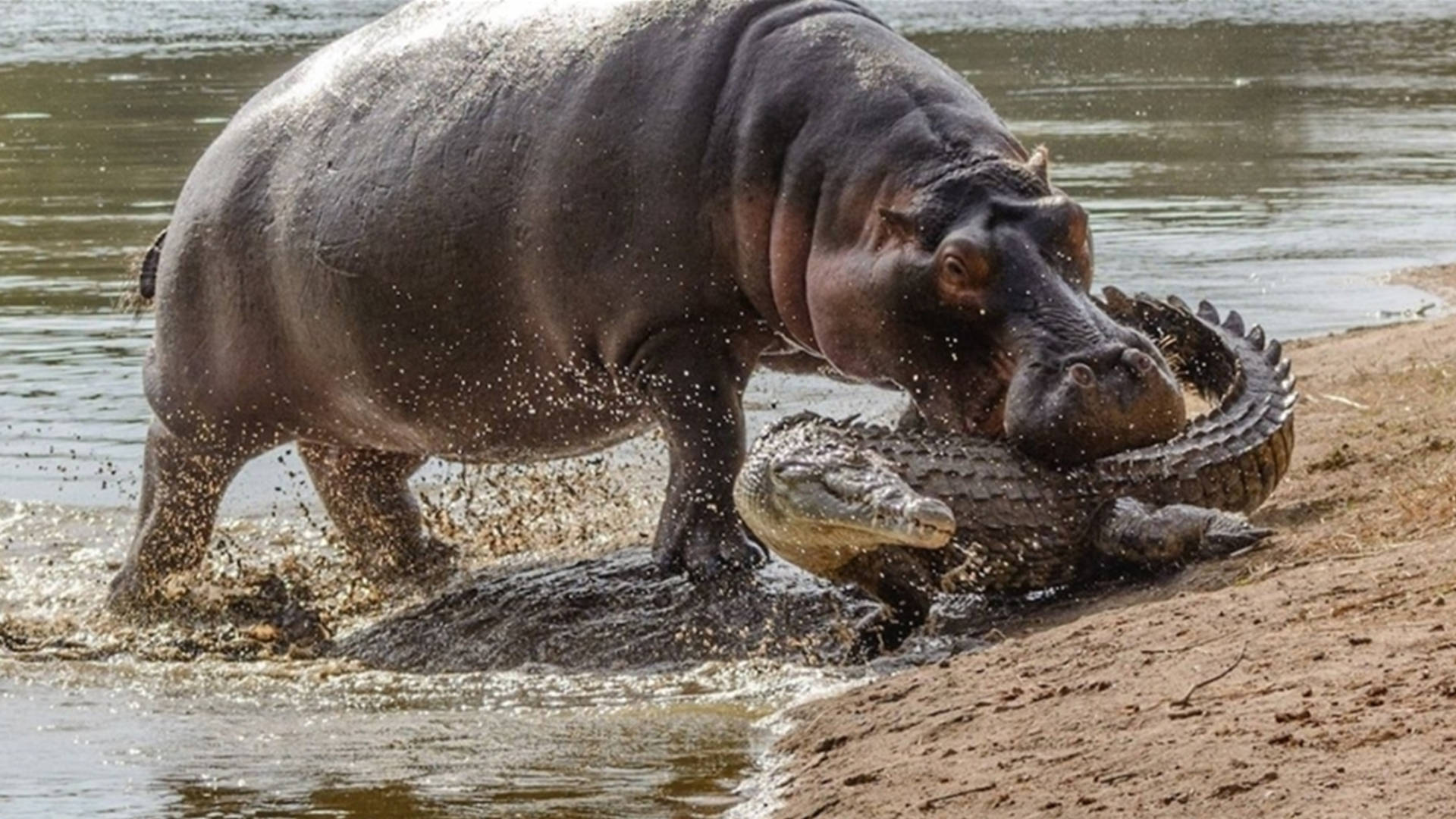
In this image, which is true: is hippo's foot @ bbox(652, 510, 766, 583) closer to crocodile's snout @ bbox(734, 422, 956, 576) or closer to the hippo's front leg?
the hippo's front leg

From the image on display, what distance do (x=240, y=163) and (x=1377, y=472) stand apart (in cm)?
332

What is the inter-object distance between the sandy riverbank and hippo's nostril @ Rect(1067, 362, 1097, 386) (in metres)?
0.50

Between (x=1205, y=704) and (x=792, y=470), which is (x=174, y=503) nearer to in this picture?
(x=792, y=470)

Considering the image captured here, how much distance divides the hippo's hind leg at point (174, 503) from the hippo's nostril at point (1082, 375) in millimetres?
3042

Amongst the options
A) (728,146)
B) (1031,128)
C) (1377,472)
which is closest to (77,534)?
(728,146)

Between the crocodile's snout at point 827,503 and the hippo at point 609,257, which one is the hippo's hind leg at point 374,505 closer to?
the hippo at point 609,257

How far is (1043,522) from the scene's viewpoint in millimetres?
6113

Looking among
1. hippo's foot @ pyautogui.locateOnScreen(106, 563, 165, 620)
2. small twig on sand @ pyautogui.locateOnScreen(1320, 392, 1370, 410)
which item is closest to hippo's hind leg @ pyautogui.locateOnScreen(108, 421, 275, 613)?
hippo's foot @ pyautogui.locateOnScreen(106, 563, 165, 620)

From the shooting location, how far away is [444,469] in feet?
32.2

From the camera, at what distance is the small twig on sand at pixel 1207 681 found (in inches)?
175

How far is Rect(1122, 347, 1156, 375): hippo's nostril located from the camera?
585cm

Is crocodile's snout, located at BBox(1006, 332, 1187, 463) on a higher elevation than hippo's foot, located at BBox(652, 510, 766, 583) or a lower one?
higher

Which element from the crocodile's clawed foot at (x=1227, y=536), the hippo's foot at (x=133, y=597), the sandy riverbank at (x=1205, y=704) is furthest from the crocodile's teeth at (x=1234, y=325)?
the hippo's foot at (x=133, y=597)

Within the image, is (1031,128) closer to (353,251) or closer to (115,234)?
(115,234)
